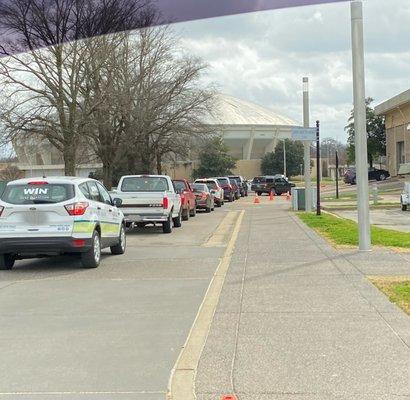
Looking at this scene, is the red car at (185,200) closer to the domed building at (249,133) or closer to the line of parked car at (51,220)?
the line of parked car at (51,220)

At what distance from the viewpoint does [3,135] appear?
34125mm

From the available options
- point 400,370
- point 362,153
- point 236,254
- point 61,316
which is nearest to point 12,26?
point 236,254

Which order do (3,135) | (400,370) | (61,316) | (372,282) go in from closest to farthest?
(400,370) → (61,316) → (372,282) → (3,135)

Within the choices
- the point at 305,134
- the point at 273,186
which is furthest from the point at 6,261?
the point at 273,186

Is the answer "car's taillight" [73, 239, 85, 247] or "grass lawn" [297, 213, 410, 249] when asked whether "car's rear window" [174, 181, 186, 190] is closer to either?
"grass lawn" [297, 213, 410, 249]

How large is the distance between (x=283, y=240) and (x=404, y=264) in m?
4.70

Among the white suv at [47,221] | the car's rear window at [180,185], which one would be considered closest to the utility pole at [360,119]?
the white suv at [47,221]

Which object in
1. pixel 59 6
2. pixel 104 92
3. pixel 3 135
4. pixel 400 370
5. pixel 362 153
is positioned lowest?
pixel 400 370

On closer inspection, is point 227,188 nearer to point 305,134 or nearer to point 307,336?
point 305,134

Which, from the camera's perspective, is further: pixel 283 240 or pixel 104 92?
pixel 104 92

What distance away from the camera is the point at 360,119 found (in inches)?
483

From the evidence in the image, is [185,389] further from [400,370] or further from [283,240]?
[283,240]

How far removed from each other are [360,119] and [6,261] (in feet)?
24.0

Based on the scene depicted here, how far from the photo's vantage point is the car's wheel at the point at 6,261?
1160 cm
